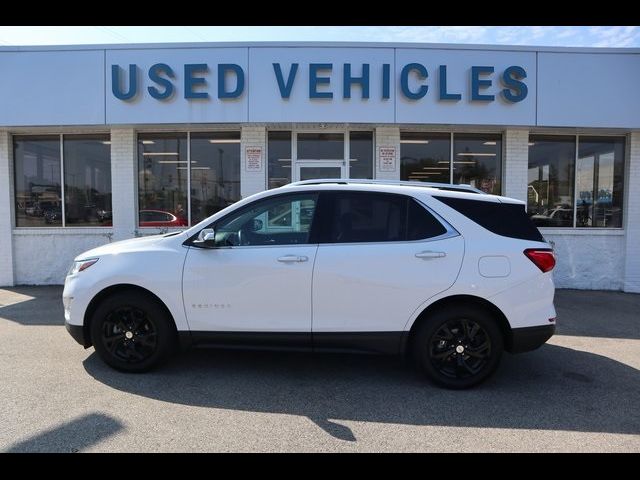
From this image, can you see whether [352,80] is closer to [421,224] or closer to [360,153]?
[360,153]

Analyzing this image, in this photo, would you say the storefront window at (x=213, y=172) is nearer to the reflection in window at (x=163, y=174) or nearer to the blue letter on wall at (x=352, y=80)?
the reflection in window at (x=163, y=174)

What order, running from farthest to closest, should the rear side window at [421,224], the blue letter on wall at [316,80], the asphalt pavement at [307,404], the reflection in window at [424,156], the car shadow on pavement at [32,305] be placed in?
the reflection in window at [424,156], the blue letter on wall at [316,80], the car shadow on pavement at [32,305], the rear side window at [421,224], the asphalt pavement at [307,404]

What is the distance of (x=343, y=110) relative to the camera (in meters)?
8.85

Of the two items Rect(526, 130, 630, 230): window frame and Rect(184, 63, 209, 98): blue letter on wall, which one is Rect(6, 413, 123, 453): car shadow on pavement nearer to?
Rect(184, 63, 209, 98): blue letter on wall

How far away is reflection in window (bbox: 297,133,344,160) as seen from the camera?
32.2 feet

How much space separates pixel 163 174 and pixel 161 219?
94 cm

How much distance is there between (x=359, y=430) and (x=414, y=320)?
1.19 m

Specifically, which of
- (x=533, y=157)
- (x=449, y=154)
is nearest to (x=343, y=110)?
(x=449, y=154)

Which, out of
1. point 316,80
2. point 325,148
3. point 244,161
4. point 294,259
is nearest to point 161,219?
point 244,161

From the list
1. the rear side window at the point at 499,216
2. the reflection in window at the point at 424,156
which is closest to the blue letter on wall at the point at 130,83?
the reflection in window at the point at 424,156

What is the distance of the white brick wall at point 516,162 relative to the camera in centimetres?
975

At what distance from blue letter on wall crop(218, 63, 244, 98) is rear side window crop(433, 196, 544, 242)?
5500 millimetres

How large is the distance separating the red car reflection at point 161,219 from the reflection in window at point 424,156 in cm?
470

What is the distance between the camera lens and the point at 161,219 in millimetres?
10078
